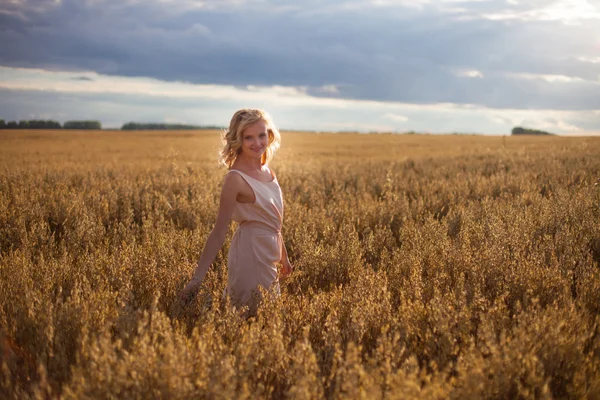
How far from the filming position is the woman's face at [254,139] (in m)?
3.72

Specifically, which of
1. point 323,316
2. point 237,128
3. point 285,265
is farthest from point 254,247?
point 237,128

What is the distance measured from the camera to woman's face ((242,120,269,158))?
12.2 feet

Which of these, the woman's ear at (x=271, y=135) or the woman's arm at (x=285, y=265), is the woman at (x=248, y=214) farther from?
the woman's arm at (x=285, y=265)

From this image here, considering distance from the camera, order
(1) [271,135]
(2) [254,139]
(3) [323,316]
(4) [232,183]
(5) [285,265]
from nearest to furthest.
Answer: (3) [323,316] → (4) [232,183] → (2) [254,139] → (1) [271,135] → (5) [285,265]

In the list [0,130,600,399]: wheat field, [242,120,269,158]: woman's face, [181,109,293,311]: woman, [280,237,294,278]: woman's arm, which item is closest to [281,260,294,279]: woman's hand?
[280,237,294,278]: woman's arm

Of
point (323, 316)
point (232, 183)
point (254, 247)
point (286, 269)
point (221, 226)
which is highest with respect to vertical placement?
point (232, 183)

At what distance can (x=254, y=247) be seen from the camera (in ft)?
12.3

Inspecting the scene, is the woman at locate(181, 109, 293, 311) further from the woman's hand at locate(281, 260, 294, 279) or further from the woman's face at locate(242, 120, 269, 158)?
the woman's hand at locate(281, 260, 294, 279)

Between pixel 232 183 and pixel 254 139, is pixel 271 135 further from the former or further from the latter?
pixel 232 183

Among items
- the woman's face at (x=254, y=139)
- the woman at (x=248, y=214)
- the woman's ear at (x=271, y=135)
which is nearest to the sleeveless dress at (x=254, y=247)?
the woman at (x=248, y=214)

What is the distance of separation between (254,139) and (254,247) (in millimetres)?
830

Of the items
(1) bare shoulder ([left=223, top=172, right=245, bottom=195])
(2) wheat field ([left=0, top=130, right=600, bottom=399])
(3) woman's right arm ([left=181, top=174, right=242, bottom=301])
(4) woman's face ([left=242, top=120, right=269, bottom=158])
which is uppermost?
(4) woman's face ([left=242, top=120, right=269, bottom=158])

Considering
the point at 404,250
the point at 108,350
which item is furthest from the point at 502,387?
the point at 404,250

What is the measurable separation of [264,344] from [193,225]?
170 inches
